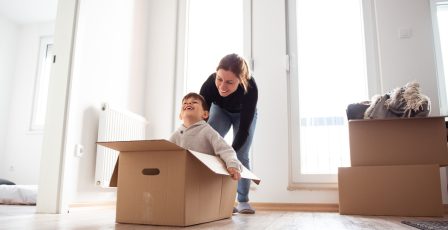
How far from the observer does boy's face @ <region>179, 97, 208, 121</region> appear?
5.55 ft

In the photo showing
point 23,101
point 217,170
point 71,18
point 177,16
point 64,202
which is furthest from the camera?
point 23,101

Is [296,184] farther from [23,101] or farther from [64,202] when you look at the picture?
[23,101]

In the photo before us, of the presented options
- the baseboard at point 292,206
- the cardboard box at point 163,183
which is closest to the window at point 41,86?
the baseboard at point 292,206

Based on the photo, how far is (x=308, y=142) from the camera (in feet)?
9.07

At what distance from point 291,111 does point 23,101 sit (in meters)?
3.68


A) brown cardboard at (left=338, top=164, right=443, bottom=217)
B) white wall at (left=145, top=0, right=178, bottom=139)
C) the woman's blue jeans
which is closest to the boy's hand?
the woman's blue jeans

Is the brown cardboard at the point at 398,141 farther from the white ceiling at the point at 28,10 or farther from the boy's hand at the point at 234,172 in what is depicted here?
the white ceiling at the point at 28,10

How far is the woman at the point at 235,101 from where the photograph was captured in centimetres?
177

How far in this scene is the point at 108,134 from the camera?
8.08 feet

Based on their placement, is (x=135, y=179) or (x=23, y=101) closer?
(x=135, y=179)

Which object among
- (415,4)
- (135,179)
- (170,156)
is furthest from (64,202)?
(415,4)

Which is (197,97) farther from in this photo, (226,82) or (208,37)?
(208,37)

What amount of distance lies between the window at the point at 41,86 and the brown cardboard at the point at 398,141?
155 inches

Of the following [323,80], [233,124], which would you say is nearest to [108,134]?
[233,124]
